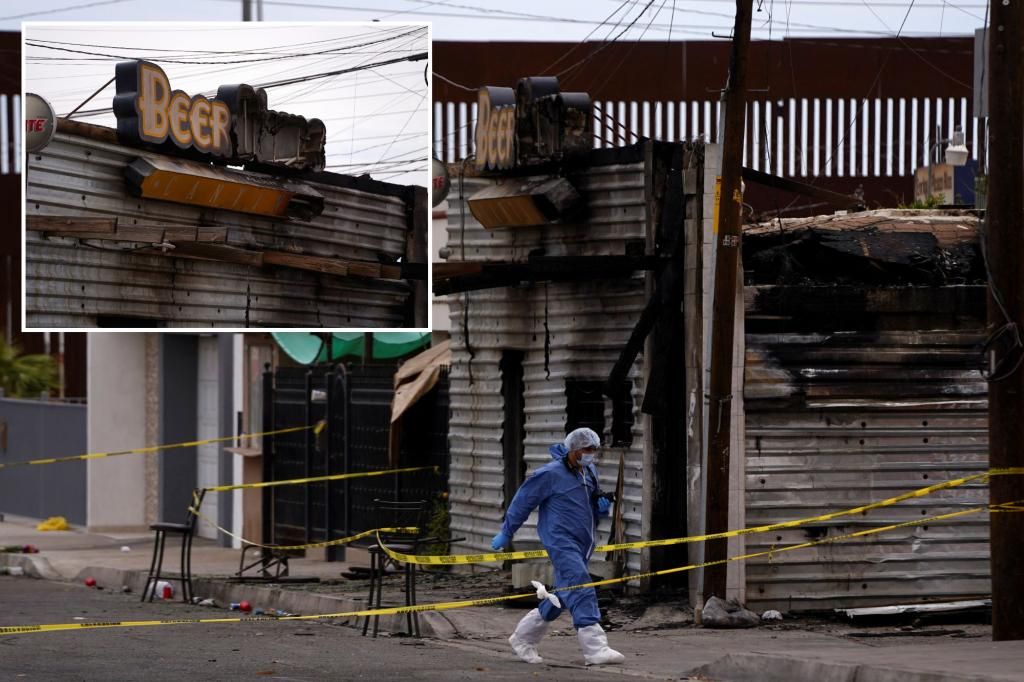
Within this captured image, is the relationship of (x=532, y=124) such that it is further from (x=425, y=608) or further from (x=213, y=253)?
(x=425, y=608)

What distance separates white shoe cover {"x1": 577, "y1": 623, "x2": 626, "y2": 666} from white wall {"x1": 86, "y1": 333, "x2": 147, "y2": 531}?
48.7 feet

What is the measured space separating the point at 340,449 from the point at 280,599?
4.30m

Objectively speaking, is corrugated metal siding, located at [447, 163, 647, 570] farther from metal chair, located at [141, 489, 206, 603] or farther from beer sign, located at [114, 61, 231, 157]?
metal chair, located at [141, 489, 206, 603]

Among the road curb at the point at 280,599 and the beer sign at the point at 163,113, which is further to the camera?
the beer sign at the point at 163,113

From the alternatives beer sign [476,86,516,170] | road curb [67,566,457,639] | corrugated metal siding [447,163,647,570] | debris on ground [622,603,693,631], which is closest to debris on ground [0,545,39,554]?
road curb [67,566,457,639]

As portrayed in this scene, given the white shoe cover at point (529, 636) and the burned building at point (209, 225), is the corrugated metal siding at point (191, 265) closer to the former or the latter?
the burned building at point (209, 225)

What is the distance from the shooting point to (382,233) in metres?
19.0

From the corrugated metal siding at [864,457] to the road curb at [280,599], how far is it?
8.99 feet

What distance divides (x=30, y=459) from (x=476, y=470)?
1233cm

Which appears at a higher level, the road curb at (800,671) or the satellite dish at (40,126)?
the satellite dish at (40,126)

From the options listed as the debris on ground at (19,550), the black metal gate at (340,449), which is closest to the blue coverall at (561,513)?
the black metal gate at (340,449)

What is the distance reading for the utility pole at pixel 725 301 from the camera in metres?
13.9

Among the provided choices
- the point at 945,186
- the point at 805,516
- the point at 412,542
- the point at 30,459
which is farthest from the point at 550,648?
the point at 30,459

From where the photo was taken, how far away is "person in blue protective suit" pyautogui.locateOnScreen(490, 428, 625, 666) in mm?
12227
